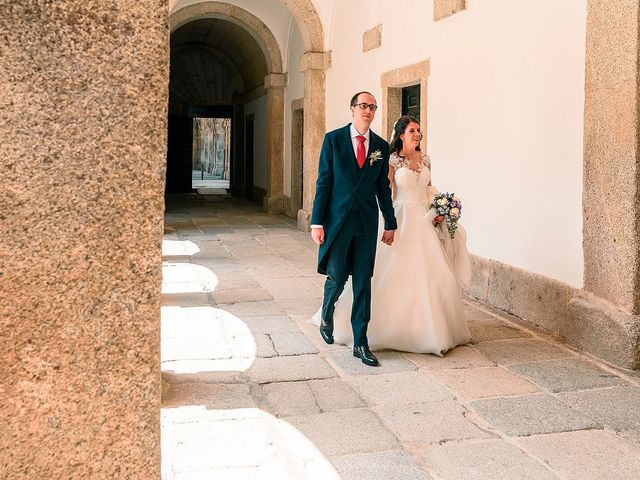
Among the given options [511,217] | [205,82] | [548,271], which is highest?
[205,82]

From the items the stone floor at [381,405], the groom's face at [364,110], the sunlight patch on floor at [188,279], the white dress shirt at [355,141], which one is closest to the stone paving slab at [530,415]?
the stone floor at [381,405]

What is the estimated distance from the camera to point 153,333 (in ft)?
4.00

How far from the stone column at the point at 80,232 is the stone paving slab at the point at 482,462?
1.97 m

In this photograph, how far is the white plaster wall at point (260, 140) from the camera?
56.8 feet

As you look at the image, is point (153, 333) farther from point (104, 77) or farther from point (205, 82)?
point (205, 82)

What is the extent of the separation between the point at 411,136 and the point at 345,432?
2.36 m

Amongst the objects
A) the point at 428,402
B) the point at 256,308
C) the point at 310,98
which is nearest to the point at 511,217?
the point at 256,308

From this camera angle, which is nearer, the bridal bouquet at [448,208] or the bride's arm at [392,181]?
the bridal bouquet at [448,208]

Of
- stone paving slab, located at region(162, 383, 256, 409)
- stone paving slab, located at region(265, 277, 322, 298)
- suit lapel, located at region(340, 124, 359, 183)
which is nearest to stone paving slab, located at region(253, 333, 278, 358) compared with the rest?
stone paving slab, located at region(162, 383, 256, 409)

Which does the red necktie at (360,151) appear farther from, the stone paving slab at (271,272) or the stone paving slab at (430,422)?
the stone paving slab at (271,272)

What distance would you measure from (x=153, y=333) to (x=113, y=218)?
21 cm

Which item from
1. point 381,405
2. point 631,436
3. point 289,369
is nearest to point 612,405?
point 631,436

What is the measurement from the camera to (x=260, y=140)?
58.6 feet

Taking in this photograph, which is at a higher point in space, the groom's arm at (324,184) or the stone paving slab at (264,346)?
the groom's arm at (324,184)
